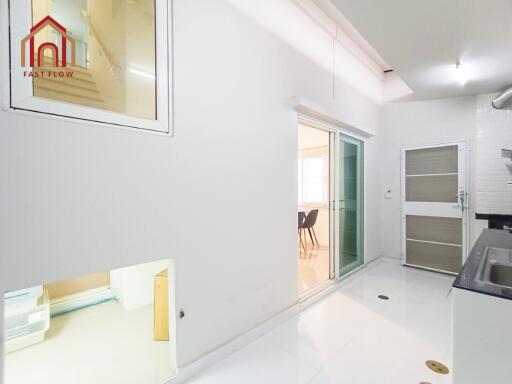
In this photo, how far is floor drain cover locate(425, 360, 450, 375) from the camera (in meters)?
1.84

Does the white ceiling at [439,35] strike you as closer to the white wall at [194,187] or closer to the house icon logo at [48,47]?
the white wall at [194,187]

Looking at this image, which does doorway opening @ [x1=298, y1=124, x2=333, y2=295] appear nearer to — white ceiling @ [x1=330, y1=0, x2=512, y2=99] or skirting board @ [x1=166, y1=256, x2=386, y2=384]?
skirting board @ [x1=166, y1=256, x2=386, y2=384]

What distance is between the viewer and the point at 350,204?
3.99 meters

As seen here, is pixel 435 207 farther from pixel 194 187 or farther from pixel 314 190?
pixel 194 187

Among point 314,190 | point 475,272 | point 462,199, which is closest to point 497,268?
point 475,272

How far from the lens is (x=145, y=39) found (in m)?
1.63

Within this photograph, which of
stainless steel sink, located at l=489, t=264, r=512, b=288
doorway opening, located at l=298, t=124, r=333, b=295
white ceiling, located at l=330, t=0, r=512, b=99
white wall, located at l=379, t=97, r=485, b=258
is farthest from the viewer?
doorway opening, located at l=298, t=124, r=333, b=295

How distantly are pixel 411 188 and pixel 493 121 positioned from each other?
141cm

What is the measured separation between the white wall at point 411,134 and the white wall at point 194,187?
2.38 meters

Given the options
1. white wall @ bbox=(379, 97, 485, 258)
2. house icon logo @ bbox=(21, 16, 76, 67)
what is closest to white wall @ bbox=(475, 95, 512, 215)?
white wall @ bbox=(379, 97, 485, 258)

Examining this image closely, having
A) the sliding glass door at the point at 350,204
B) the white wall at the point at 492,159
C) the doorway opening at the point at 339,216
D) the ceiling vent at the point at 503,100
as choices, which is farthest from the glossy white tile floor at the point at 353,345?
the ceiling vent at the point at 503,100

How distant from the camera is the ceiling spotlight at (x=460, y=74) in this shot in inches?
113

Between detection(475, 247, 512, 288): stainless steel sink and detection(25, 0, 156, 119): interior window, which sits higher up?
detection(25, 0, 156, 119): interior window

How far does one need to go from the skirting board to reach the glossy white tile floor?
0.04 metres
